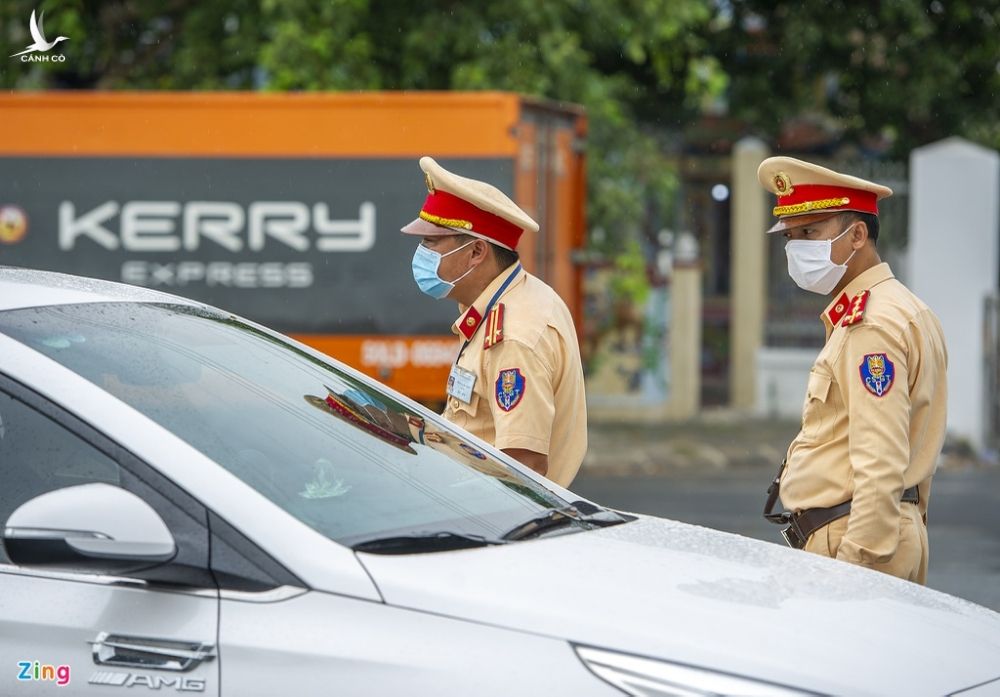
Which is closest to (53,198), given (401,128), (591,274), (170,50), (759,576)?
(401,128)

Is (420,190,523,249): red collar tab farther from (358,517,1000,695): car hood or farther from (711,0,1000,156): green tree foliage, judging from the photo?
(711,0,1000,156): green tree foliage

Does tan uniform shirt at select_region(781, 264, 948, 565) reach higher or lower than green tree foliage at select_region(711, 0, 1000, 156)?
lower

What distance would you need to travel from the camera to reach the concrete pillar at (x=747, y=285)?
15.6 metres

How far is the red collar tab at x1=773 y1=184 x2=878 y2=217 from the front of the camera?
3789 millimetres

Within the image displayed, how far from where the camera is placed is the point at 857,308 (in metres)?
3.65

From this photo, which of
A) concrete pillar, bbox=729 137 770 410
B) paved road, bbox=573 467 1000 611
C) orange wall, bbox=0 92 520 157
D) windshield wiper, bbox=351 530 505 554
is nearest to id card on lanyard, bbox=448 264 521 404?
windshield wiper, bbox=351 530 505 554

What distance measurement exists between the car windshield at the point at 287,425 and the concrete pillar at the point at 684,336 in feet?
38.4

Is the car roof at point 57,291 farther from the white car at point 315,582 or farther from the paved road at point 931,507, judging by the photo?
the paved road at point 931,507

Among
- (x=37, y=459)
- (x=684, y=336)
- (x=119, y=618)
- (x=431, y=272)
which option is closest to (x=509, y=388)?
(x=431, y=272)

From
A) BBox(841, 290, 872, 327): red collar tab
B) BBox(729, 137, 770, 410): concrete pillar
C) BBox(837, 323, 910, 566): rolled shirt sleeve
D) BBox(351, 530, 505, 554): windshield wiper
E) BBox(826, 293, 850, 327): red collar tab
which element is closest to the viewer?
BBox(351, 530, 505, 554): windshield wiper

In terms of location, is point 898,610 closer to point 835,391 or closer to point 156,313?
point 835,391

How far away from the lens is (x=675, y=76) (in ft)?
56.1

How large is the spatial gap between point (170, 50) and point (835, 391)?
1206 cm

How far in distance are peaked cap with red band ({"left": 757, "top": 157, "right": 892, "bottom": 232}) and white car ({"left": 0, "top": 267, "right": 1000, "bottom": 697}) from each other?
1.20 meters
